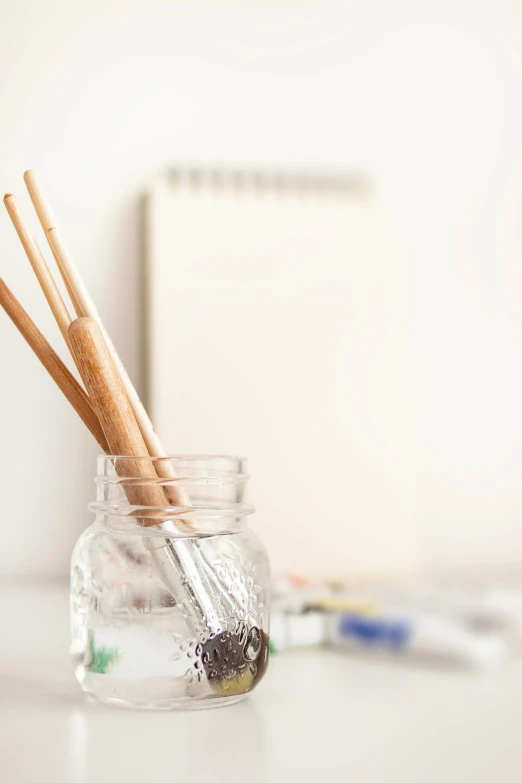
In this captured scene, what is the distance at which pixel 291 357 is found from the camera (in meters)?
1.02

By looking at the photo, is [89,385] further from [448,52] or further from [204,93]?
[448,52]

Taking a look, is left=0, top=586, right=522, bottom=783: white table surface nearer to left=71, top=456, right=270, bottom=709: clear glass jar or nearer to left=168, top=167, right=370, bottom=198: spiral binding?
left=71, top=456, right=270, bottom=709: clear glass jar

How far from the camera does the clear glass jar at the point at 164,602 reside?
0.49m

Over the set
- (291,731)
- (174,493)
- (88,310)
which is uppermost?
(88,310)

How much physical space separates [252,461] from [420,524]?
0.83 feet

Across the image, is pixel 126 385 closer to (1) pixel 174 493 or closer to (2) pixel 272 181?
(1) pixel 174 493

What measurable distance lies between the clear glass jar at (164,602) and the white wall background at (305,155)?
1.60 feet

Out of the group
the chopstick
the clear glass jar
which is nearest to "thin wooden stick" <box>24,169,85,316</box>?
the chopstick

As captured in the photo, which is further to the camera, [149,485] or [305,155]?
[305,155]

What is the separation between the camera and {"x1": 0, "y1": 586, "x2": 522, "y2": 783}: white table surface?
0.42 metres

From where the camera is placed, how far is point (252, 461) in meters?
0.98

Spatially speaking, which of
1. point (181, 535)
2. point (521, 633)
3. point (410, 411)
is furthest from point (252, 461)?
point (181, 535)

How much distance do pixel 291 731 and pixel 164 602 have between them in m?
0.10

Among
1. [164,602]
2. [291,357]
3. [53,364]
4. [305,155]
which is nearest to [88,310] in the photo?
[53,364]
